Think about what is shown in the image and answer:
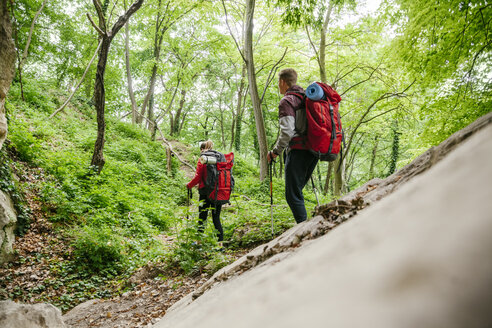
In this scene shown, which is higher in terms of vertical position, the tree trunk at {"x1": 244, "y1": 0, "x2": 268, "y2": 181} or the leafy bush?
the tree trunk at {"x1": 244, "y1": 0, "x2": 268, "y2": 181}

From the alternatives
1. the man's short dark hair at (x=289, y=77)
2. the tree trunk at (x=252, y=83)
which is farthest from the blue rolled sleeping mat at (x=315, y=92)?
the tree trunk at (x=252, y=83)

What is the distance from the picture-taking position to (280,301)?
467mm

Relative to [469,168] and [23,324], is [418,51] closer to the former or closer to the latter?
[469,168]

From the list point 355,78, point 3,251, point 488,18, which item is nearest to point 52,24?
point 3,251

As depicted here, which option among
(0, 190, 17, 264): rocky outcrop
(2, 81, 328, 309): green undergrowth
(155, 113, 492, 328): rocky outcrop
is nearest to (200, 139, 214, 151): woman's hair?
(2, 81, 328, 309): green undergrowth

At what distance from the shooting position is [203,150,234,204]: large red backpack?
4.68m

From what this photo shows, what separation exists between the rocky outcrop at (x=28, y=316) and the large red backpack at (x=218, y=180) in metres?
2.65

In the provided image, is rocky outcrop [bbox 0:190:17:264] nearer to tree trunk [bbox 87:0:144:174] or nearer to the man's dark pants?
tree trunk [bbox 87:0:144:174]

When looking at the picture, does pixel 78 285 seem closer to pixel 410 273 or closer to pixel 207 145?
pixel 207 145

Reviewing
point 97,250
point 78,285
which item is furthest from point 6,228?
point 78,285

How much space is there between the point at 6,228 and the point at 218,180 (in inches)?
137

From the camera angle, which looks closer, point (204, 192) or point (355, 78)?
point (204, 192)

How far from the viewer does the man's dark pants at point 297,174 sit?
3080 mm

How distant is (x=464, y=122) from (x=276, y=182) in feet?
23.5
